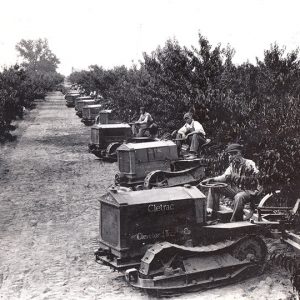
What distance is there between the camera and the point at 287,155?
5.58 m

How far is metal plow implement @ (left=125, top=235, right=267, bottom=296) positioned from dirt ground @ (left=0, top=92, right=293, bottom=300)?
150 millimetres

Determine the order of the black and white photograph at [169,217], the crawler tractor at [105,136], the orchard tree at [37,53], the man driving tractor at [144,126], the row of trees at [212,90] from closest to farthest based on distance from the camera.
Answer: the black and white photograph at [169,217], the row of trees at [212,90], the man driving tractor at [144,126], the crawler tractor at [105,136], the orchard tree at [37,53]

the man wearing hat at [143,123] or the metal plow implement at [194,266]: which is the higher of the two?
the man wearing hat at [143,123]

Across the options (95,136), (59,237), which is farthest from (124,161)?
(95,136)

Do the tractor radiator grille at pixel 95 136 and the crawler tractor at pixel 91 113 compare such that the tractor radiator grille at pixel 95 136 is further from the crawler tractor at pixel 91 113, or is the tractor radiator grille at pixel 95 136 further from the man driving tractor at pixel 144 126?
the crawler tractor at pixel 91 113

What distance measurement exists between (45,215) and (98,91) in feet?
121

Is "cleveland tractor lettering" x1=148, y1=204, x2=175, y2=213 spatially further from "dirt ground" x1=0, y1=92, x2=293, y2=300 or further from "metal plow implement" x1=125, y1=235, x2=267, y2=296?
"dirt ground" x1=0, y1=92, x2=293, y2=300

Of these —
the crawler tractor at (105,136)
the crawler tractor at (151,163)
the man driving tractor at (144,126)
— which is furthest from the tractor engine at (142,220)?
the crawler tractor at (105,136)

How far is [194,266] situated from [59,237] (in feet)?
11.2

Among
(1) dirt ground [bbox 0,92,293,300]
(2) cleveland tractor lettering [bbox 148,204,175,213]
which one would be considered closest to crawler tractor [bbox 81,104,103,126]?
(1) dirt ground [bbox 0,92,293,300]

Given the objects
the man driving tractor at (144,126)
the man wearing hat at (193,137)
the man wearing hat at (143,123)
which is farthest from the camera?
the man wearing hat at (143,123)

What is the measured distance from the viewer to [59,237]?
31.7 feet

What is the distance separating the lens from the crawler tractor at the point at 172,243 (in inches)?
277

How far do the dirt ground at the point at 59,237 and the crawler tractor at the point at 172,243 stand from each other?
25 centimetres
